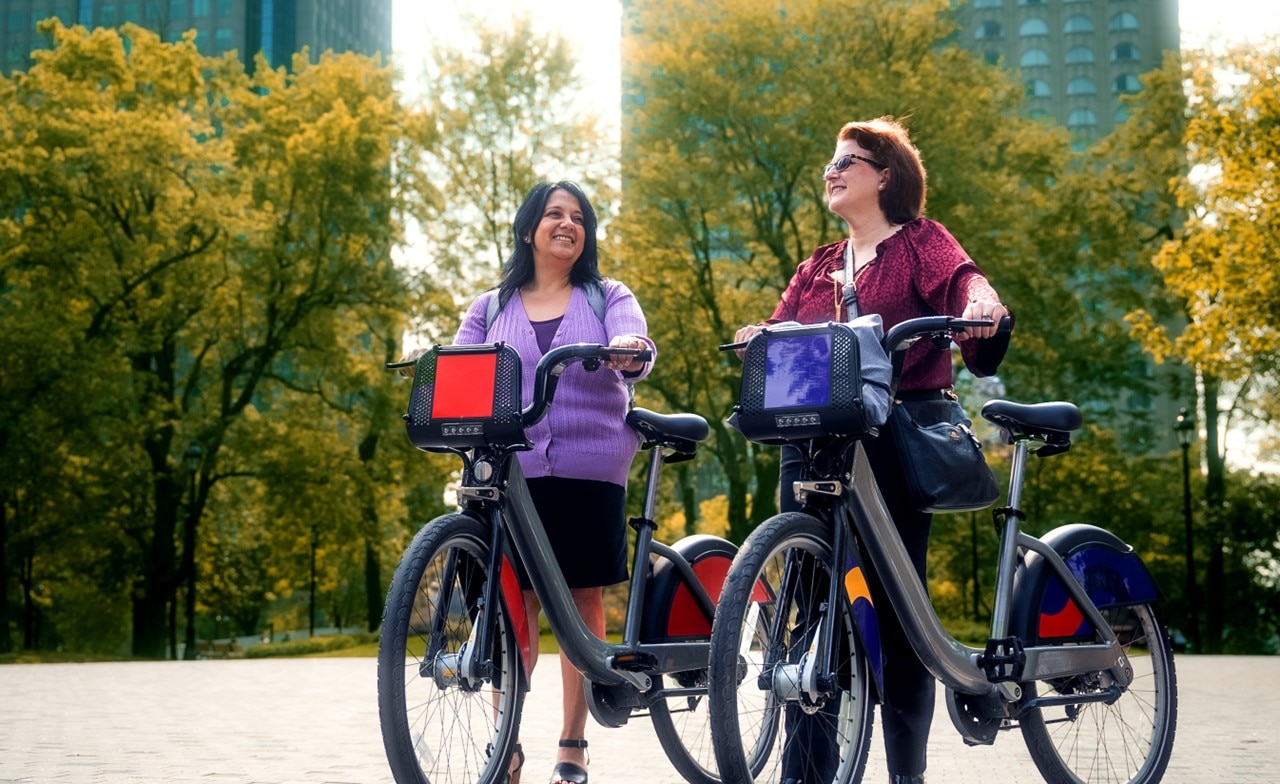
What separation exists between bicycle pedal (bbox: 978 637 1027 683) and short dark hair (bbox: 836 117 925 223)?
4.50 feet

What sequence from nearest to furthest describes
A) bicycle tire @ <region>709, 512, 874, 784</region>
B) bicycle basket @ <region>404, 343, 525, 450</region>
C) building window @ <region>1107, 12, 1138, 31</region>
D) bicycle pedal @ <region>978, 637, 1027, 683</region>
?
1. bicycle tire @ <region>709, 512, 874, 784</region>
2. bicycle basket @ <region>404, 343, 525, 450</region>
3. bicycle pedal @ <region>978, 637, 1027, 683</region>
4. building window @ <region>1107, 12, 1138, 31</region>

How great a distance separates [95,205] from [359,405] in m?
6.73

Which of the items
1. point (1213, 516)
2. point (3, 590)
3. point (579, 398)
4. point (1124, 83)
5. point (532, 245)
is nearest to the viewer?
point (579, 398)

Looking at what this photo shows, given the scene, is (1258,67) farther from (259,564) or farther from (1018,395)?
(259,564)

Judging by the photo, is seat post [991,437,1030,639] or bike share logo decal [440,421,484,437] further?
seat post [991,437,1030,639]

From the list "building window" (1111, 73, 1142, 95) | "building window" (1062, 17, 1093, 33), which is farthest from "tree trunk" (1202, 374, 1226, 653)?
"building window" (1062, 17, 1093, 33)

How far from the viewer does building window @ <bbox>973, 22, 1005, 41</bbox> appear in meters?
97.1

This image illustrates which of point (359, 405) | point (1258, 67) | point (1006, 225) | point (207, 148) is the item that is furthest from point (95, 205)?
point (1258, 67)

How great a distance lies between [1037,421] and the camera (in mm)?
5051

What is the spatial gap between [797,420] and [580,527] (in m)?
1.28

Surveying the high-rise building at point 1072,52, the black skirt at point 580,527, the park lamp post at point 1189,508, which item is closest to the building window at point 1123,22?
the high-rise building at point 1072,52

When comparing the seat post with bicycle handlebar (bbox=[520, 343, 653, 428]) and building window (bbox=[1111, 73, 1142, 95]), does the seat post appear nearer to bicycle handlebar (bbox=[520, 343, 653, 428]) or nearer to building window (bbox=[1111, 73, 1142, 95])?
bicycle handlebar (bbox=[520, 343, 653, 428])

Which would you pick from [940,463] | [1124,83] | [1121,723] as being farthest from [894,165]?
[1124,83]

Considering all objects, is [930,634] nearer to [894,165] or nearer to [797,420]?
[797,420]
